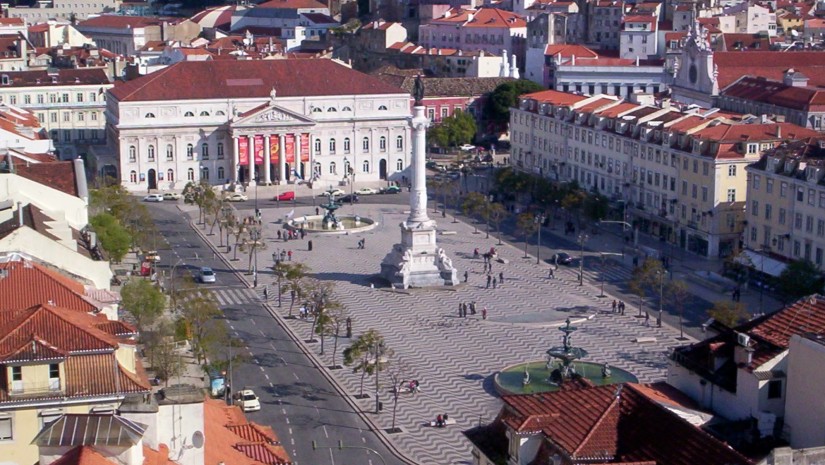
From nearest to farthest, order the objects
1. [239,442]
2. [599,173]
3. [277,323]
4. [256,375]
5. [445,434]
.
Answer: [239,442] < [445,434] < [256,375] < [277,323] < [599,173]

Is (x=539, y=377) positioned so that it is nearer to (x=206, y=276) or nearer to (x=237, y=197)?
(x=206, y=276)

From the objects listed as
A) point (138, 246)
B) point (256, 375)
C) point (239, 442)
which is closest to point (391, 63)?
point (138, 246)

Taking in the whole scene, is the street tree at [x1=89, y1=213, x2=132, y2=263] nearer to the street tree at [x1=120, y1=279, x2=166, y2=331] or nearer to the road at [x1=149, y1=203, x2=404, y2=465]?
the road at [x1=149, y1=203, x2=404, y2=465]

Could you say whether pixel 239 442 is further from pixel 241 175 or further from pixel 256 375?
pixel 241 175

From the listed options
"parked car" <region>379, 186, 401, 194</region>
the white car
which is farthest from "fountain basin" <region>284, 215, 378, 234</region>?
the white car

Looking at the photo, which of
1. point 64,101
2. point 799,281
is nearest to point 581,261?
point 799,281

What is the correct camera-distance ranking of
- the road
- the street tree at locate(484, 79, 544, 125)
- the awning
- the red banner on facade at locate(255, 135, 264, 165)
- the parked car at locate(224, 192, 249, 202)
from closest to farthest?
the road, the awning, the parked car at locate(224, 192, 249, 202), the red banner on facade at locate(255, 135, 264, 165), the street tree at locate(484, 79, 544, 125)
